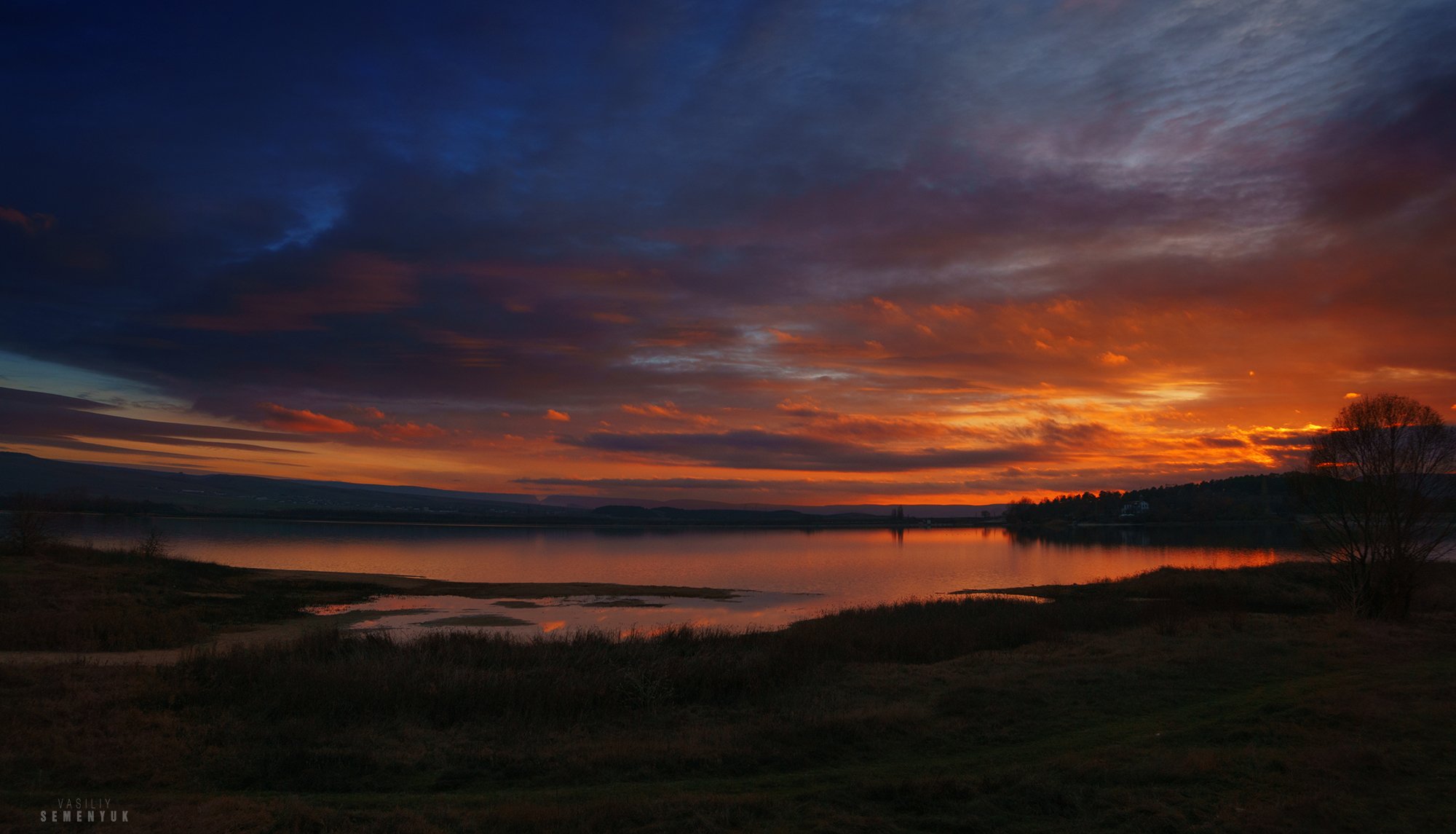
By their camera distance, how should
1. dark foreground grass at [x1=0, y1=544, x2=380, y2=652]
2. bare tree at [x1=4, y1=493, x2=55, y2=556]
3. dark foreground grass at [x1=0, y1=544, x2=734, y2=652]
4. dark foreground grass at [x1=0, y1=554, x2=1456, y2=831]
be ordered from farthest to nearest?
bare tree at [x1=4, y1=493, x2=55, y2=556], dark foreground grass at [x1=0, y1=544, x2=734, y2=652], dark foreground grass at [x1=0, y1=544, x2=380, y2=652], dark foreground grass at [x1=0, y1=554, x2=1456, y2=831]

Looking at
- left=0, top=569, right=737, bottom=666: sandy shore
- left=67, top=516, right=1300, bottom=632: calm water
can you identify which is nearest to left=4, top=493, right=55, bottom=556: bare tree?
left=0, top=569, right=737, bottom=666: sandy shore

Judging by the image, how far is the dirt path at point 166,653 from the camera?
15715mm

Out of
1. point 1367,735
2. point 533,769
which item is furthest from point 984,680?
point 533,769

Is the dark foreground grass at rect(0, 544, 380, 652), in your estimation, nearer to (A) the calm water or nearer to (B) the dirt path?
(B) the dirt path

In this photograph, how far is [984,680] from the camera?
50.1ft

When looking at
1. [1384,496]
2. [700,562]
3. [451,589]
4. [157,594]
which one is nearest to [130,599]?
[157,594]

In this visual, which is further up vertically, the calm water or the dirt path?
the dirt path

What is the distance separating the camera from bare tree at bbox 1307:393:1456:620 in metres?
25.9

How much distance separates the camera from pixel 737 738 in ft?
37.1

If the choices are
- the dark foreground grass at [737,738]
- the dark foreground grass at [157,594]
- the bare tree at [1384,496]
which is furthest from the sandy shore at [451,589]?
the bare tree at [1384,496]

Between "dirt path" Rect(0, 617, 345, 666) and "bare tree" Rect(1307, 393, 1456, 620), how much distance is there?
3450cm

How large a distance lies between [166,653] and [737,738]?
18.4 metres

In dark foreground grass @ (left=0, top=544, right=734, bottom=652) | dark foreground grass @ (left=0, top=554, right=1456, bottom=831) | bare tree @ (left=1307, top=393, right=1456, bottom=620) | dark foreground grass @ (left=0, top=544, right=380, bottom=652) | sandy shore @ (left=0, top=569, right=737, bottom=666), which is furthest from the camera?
sandy shore @ (left=0, top=569, right=737, bottom=666)

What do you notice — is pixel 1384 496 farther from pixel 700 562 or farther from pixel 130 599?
pixel 700 562
